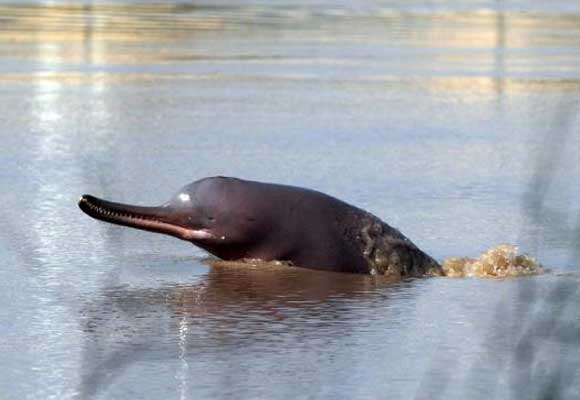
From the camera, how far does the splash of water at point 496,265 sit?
7609mm

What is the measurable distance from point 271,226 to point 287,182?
8.25 ft

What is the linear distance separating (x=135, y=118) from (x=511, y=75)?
15.2ft

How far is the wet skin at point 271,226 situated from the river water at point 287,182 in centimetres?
17

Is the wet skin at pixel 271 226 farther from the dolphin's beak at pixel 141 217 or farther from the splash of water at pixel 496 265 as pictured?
the splash of water at pixel 496 265

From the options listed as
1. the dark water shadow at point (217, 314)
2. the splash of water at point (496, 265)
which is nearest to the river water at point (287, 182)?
the dark water shadow at point (217, 314)

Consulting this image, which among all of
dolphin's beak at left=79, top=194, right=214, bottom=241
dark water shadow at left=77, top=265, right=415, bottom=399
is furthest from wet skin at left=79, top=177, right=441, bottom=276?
dark water shadow at left=77, top=265, right=415, bottom=399

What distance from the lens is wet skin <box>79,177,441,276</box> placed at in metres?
7.53

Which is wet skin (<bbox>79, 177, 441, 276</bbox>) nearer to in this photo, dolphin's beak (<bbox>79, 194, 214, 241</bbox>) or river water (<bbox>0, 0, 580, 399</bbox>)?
dolphin's beak (<bbox>79, 194, 214, 241</bbox>)

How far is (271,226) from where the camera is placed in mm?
7598

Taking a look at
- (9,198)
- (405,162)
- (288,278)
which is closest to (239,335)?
(288,278)

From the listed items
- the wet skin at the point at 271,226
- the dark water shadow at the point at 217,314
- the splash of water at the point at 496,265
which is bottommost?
the dark water shadow at the point at 217,314

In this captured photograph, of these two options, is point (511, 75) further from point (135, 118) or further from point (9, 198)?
point (9, 198)

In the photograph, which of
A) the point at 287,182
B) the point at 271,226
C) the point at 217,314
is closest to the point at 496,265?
the point at 271,226

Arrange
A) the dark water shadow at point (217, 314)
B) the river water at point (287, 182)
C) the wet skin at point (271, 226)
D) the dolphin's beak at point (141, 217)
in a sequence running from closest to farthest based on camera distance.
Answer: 1. the river water at point (287, 182)
2. the dark water shadow at point (217, 314)
3. the dolphin's beak at point (141, 217)
4. the wet skin at point (271, 226)
